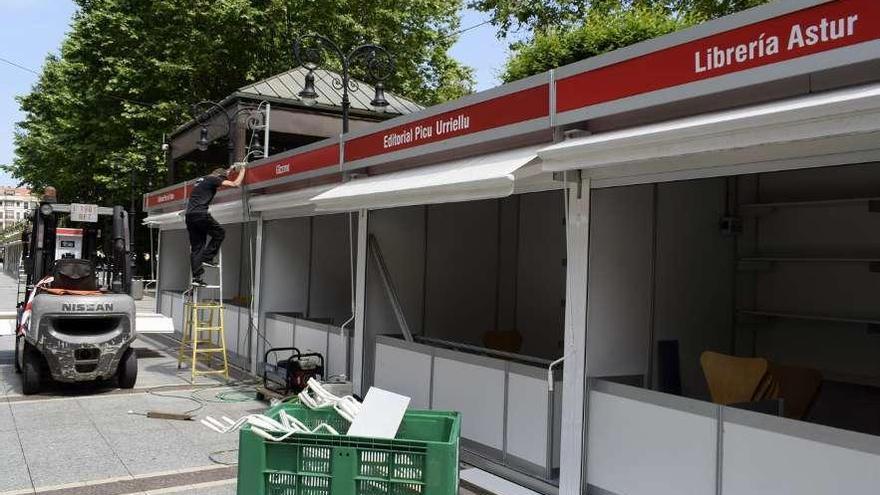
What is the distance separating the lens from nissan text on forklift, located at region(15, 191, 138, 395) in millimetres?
8297

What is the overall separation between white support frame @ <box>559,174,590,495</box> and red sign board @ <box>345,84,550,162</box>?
797 millimetres

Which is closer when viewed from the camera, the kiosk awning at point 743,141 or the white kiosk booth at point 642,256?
the kiosk awning at point 743,141

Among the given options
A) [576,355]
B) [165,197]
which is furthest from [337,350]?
[165,197]

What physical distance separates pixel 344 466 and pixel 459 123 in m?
3.81

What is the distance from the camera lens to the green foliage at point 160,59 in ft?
83.0

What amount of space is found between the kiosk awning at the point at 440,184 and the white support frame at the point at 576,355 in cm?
51

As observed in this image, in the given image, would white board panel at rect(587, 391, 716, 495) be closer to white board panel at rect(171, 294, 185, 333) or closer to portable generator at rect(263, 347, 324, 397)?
portable generator at rect(263, 347, 324, 397)

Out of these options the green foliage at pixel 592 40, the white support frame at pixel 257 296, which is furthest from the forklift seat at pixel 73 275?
the green foliage at pixel 592 40

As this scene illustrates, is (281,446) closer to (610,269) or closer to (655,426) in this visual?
(655,426)

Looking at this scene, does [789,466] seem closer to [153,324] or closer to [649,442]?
[649,442]

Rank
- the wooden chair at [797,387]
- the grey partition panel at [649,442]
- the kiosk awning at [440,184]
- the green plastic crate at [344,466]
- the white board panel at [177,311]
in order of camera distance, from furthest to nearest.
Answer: the white board panel at [177,311] < the wooden chair at [797,387] < the kiosk awning at [440,184] < the grey partition panel at [649,442] < the green plastic crate at [344,466]

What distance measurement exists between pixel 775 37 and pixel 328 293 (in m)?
8.07

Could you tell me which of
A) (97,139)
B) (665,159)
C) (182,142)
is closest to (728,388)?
(665,159)

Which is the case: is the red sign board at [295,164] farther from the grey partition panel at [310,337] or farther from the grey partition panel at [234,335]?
the grey partition panel at [234,335]
